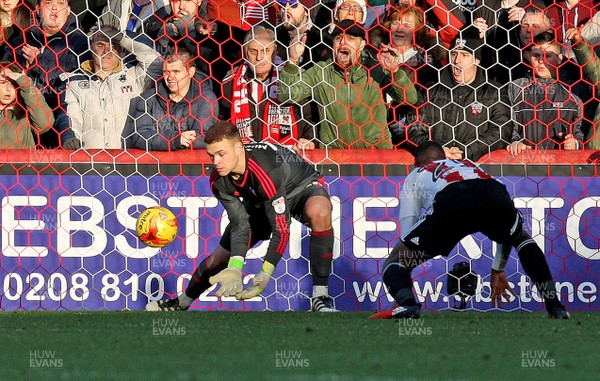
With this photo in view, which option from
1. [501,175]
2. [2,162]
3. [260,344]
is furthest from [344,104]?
[260,344]

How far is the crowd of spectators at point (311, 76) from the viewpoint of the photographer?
9656 millimetres

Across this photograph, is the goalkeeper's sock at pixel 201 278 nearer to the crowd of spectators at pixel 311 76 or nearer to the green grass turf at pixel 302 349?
the crowd of spectators at pixel 311 76

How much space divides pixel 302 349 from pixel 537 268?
2758 mm

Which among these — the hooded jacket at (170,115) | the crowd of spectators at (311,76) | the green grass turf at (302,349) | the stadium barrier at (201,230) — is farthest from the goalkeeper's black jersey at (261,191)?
the hooded jacket at (170,115)

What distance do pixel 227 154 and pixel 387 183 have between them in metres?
2.20

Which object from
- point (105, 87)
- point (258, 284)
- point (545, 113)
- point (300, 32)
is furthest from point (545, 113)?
point (105, 87)

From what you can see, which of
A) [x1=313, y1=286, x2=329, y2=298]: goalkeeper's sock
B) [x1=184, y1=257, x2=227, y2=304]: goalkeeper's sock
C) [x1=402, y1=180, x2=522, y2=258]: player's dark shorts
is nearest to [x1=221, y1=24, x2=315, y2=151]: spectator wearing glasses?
[x1=184, y1=257, x2=227, y2=304]: goalkeeper's sock

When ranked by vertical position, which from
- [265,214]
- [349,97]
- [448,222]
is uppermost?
[349,97]

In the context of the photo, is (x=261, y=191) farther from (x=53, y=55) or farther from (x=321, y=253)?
(x=53, y=55)

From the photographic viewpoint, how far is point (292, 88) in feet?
31.8

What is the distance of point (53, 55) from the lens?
397 inches

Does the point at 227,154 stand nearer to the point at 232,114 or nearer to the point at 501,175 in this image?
the point at 232,114

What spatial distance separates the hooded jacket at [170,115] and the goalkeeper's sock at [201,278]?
1290mm

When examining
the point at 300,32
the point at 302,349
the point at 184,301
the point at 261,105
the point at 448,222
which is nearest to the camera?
the point at 302,349
